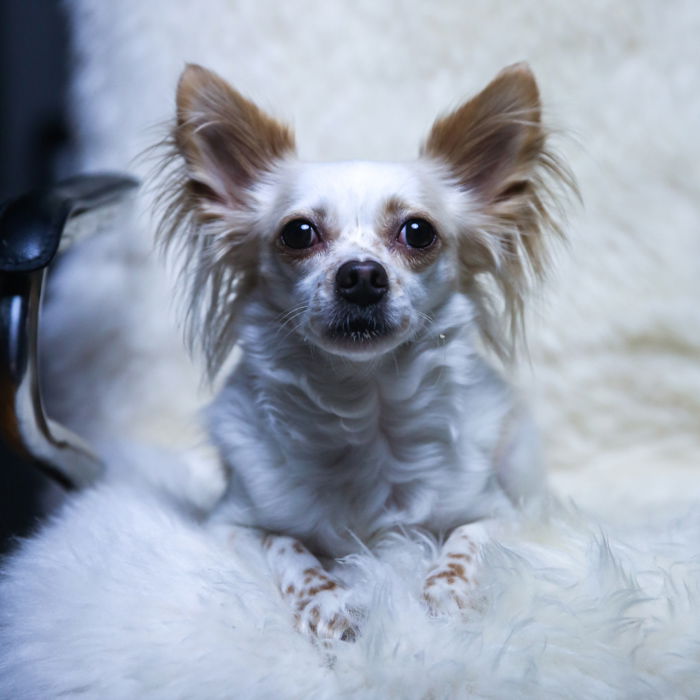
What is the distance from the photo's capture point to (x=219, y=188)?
1.39m

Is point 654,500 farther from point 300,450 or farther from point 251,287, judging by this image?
point 251,287

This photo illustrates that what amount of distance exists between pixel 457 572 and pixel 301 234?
51 centimetres

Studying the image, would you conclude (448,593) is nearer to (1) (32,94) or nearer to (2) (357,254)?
(2) (357,254)

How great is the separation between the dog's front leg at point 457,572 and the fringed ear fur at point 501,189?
350 mm

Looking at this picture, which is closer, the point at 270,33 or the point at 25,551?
the point at 25,551

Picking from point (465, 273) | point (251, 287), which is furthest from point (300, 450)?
point (465, 273)

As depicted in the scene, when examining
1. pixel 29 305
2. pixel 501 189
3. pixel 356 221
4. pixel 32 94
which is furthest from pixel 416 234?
pixel 32 94

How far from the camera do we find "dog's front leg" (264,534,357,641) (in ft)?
3.41

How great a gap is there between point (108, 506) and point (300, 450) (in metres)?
0.31

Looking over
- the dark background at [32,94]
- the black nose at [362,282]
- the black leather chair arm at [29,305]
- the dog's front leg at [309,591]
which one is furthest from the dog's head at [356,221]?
the dark background at [32,94]

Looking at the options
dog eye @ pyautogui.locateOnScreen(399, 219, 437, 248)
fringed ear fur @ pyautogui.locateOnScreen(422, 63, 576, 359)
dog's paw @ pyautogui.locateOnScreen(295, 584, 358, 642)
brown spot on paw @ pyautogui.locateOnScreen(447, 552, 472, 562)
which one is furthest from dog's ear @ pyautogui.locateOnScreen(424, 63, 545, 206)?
dog's paw @ pyautogui.locateOnScreen(295, 584, 358, 642)

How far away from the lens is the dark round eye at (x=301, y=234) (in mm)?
1241

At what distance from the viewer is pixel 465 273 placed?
1.37m

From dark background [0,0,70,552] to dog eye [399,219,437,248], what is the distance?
113 cm
